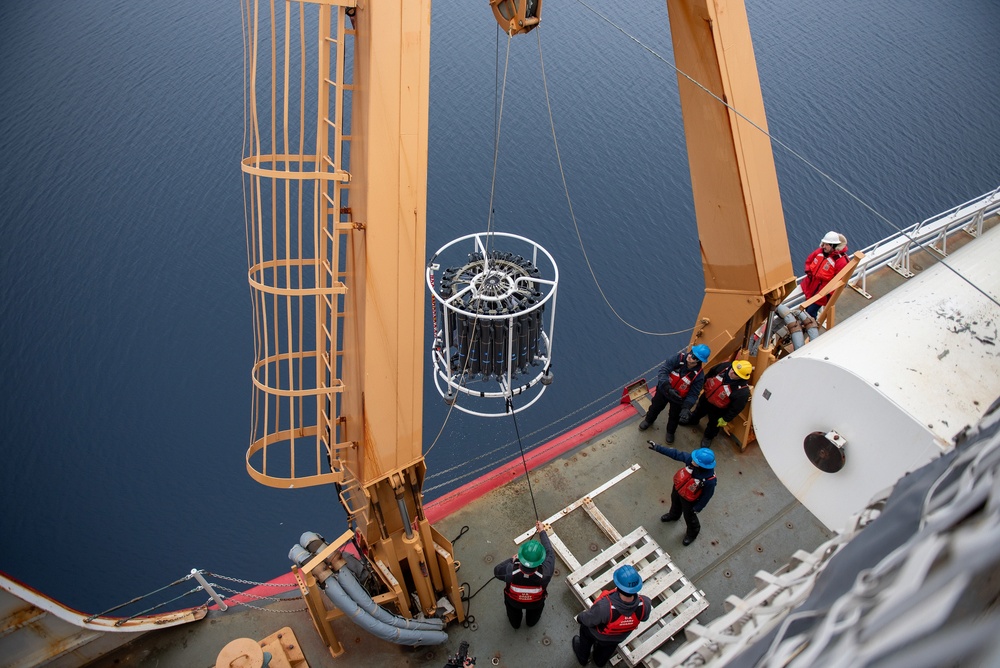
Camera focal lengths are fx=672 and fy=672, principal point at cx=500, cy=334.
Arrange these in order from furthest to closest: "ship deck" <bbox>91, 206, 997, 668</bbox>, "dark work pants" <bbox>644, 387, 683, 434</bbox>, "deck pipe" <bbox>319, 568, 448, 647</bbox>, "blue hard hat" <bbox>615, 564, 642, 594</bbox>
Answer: "dark work pants" <bbox>644, 387, 683, 434</bbox>, "ship deck" <bbox>91, 206, 997, 668</bbox>, "deck pipe" <bbox>319, 568, 448, 647</bbox>, "blue hard hat" <bbox>615, 564, 642, 594</bbox>

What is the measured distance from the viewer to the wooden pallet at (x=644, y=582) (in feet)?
22.8

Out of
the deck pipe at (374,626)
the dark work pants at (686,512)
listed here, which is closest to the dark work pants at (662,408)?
the dark work pants at (686,512)

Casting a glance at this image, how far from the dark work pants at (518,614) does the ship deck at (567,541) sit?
154 mm

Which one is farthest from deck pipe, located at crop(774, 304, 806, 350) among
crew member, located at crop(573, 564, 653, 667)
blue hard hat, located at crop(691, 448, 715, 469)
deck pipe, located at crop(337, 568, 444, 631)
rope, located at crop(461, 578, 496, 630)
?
deck pipe, located at crop(337, 568, 444, 631)

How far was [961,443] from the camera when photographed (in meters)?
1.74

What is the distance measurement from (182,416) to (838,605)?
42.2 feet

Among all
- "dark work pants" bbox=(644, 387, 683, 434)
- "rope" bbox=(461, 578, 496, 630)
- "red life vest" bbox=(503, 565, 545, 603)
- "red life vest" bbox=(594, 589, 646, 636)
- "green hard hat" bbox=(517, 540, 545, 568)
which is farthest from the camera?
"dark work pants" bbox=(644, 387, 683, 434)

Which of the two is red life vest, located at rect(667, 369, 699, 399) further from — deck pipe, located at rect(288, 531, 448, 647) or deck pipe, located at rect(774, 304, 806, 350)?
deck pipe, located at rect(288, 531, 448, 647)

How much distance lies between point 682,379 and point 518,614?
3504 mm

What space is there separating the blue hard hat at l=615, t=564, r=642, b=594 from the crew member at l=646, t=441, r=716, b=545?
169cm

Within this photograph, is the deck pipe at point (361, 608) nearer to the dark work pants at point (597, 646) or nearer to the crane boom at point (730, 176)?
the dark work pants at point (597, 646)

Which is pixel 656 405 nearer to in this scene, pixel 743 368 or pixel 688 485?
pixel 743 368

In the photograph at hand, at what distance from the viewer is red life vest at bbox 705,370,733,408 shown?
27.6ft

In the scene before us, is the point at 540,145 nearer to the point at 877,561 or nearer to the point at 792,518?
the point at 792,518
